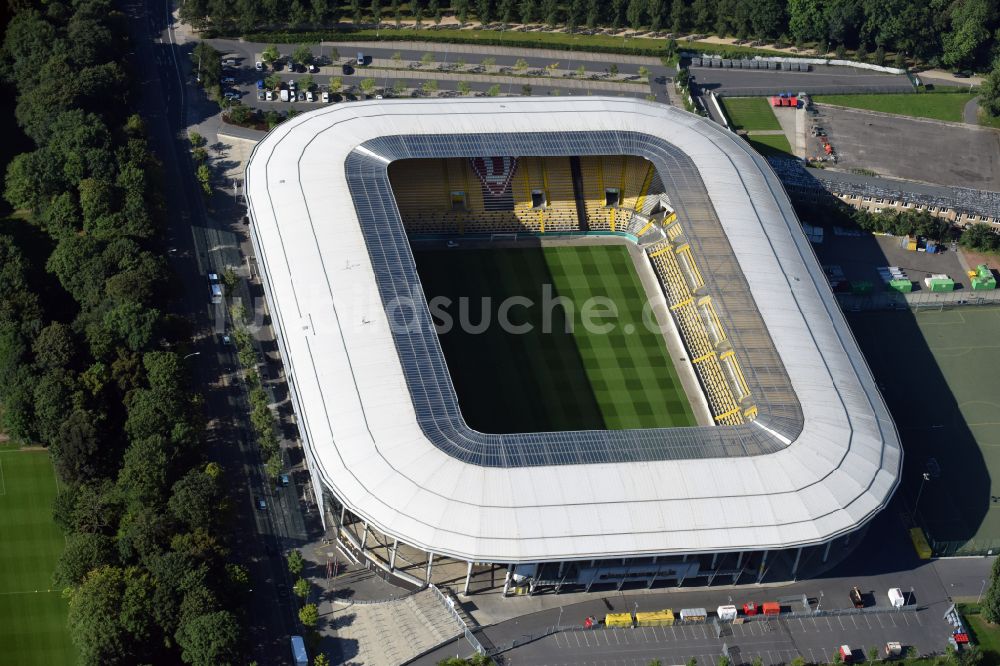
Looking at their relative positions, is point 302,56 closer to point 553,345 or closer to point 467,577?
point 553,345

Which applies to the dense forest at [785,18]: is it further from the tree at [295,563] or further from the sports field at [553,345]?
the tree at [295,563]

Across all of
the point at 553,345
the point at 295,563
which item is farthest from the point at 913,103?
the point at 295,563

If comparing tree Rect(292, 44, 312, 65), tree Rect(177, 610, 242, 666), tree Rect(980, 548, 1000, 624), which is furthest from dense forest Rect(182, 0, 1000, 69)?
tree Rect(177, 610, 242, 666)

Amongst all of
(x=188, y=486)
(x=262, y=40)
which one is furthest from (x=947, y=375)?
(x=262, y=40)

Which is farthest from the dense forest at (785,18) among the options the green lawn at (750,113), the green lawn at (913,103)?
the green lawn at (750,113)

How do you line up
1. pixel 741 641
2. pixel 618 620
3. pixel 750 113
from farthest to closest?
pixel 750 113
pixel 741 641
pixel 618 620

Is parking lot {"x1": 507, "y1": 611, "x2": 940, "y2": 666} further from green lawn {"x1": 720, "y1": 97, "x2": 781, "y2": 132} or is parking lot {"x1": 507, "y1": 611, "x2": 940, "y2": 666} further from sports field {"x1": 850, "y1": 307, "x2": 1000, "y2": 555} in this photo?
green lawn {"x1": 720, "y1": 97, "x2": 781, "y2": 132}
